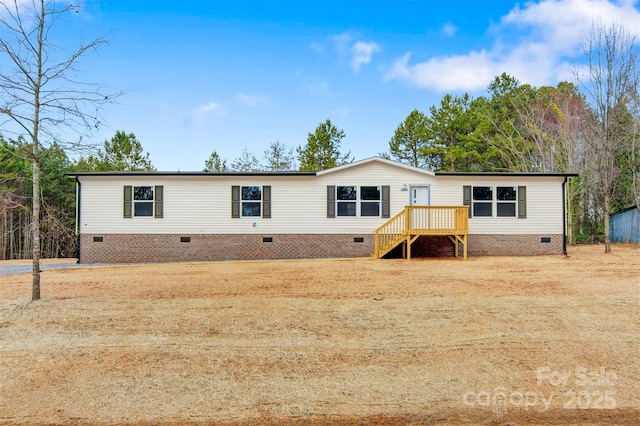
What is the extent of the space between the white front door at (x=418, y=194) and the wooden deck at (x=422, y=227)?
1011 mm

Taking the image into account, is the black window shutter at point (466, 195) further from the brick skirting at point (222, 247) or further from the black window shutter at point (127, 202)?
the black window shutter at point (127, 202)

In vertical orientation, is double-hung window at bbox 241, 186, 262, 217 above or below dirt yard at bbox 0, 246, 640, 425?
above

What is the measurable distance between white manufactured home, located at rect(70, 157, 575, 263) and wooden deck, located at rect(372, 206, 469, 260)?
510 millimetres

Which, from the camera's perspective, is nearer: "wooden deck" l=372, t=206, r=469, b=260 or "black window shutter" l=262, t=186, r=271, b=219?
"wooden deck" l=372, t=206, r=469, b=260

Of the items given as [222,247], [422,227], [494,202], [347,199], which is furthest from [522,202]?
[222,247]

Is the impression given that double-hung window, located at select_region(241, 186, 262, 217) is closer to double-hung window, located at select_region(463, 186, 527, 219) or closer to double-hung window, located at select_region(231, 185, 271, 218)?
double-hung window, located at select_region(231, 185, 271, 218)

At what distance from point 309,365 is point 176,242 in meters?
12.5

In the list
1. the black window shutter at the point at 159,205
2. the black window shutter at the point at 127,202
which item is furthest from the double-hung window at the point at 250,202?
the black window shutter at the point at 127,202

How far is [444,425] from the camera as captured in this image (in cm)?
373

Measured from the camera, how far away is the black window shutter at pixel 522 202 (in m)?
16.4

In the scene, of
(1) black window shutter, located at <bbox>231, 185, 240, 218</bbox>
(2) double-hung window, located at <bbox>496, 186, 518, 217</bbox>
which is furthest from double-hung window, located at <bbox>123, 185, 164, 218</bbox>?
(2) double-hung window, located at <bbox>496, 186, 518, 217</bbox>

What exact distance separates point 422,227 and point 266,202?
6106mm

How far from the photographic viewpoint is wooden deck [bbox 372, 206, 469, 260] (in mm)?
14875

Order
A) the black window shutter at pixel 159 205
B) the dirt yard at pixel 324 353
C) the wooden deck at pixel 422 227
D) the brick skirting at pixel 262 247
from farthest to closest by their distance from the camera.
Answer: the black window shutter at pixel 159 205 < the brick skirting at pixel 262 247 < the wooden deck at pixel 422 227 < the dirt yard at pixel 324 353
